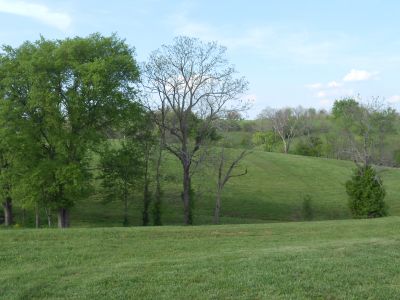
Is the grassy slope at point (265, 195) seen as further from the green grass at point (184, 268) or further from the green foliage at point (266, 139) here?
the green foliage at point (266, 139)

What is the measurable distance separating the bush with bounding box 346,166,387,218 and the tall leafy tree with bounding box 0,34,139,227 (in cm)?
1692

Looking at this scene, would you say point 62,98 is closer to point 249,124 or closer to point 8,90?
point 8,90

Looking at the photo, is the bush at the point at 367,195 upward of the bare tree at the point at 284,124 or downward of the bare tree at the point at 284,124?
downward

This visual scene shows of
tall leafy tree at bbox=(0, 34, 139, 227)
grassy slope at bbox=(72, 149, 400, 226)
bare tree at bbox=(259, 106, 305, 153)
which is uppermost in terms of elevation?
bare tree at bbox=(259, 106, 305, 153)

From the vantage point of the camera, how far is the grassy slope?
41.5 metres

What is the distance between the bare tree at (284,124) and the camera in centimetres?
10600

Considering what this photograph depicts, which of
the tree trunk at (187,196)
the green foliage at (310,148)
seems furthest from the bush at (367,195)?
the green foliage at (310,148)

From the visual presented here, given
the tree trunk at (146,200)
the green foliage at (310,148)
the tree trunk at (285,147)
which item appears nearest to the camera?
the tree trunk at (146,200)

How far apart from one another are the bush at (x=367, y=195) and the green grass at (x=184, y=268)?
19.9 m

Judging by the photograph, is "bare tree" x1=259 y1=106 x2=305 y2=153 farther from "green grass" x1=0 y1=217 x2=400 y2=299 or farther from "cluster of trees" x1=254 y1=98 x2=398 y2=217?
"green grass" x1=0 y1=217 x2=400 y2=299

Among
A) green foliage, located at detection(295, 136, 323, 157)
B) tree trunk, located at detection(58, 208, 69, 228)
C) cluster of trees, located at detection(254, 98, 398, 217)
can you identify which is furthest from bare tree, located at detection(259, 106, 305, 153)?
tree trunk, located at detection(58, 208, 69, 228)

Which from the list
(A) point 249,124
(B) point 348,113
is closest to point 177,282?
A: (B) point 348,113

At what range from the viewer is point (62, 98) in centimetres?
2830

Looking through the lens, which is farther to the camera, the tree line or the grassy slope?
the grassy slope
